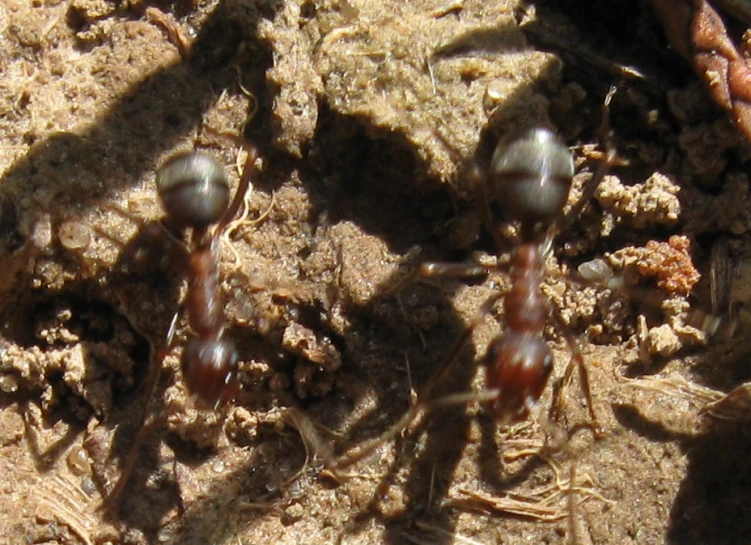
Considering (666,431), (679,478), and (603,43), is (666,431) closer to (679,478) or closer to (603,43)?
(679,478)

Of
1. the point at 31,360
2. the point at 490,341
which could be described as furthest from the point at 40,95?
the point at 490,341

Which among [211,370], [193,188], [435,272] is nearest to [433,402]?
[435,272]

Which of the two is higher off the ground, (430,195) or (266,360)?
(430,195)

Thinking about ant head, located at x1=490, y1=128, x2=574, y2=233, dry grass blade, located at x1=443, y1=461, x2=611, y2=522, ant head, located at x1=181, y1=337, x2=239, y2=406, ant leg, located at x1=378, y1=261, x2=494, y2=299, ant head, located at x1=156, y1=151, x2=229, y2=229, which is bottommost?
dry grass blade, located at x1=443, y1=461, x2=611, y2=522

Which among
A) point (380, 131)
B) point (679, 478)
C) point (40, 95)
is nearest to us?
point (679, 478)

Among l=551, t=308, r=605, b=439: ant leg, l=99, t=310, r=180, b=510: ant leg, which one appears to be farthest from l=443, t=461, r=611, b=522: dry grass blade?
l=99, t=310, r=180, b=510: ant leg

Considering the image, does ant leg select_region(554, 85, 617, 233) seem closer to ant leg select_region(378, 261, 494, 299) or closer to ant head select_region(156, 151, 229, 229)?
ant leg select_region(378, 261, 494, 299)

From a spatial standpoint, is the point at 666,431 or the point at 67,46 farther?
the point at 67,46
